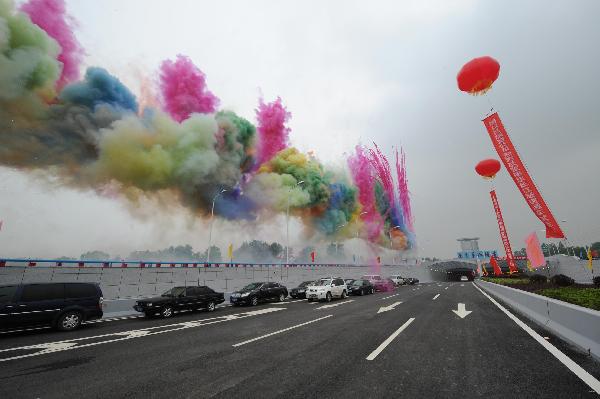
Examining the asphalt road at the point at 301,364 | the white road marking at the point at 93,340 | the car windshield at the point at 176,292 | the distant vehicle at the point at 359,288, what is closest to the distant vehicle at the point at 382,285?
the distant vehicle at the point at 359,288

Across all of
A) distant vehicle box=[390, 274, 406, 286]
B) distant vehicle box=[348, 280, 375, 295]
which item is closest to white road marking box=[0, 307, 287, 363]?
distant vehicle box=[348, 280, 375, 295]

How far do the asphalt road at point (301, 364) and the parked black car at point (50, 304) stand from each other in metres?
0.66

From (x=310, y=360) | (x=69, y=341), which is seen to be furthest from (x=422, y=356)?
(x=69, y=341)

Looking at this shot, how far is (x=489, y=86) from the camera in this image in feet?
53.9

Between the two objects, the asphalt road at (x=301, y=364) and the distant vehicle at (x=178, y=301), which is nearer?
the asphalt road at (x=301, y=364)

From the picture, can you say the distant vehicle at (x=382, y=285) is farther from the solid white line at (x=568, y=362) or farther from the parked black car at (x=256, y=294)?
the solid white line at (x=568, y=362)

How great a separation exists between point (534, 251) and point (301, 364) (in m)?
23.5

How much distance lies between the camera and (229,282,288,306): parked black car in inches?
754

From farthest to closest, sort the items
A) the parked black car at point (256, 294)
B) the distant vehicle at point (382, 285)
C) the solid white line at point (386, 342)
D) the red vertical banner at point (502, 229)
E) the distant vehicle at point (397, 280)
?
the red vertical banner at point (502, 229) < the distant vehicle at point (397, 280) < the distant vehicle at point (382, 285) < the parked black car at point (256, 294) < the solid white line at point (386, 342)

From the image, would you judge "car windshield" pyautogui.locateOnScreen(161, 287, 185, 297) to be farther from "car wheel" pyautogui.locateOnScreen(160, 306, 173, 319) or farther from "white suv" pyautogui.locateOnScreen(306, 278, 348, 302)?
"white suv" pyautogui.locateOnScreen(306, 278, 348, 302)

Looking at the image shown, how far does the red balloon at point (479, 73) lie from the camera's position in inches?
609

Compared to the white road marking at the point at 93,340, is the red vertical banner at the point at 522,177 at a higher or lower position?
higher

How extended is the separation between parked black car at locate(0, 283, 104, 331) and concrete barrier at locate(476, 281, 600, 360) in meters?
15.4

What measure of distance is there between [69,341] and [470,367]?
424 inches
